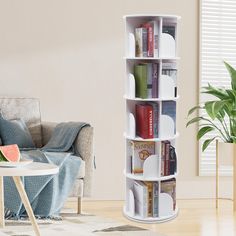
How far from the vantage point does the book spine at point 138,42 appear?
4.78 m

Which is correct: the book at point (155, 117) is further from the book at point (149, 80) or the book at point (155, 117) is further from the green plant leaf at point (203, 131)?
the green plant leaf at point (203, 131)

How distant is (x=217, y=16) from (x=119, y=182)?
1662mm

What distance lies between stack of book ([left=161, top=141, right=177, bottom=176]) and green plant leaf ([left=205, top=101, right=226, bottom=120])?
39cm

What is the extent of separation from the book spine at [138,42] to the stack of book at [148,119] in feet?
1.21

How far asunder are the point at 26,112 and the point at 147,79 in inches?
46.4

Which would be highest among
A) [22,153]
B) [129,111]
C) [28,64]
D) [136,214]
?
[28,64]

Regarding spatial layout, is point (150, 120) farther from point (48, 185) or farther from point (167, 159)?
point (48, 185)

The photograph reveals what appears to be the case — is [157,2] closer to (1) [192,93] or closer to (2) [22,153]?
(1) [192,93]

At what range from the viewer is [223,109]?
17.4 feet

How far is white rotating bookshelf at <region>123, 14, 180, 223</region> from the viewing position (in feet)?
15.7

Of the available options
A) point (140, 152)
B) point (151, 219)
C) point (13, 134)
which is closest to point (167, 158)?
point (140, 152)

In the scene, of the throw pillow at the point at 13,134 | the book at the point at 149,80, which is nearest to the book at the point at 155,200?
the book at the point at 149,80

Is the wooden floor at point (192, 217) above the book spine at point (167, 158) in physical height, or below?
below

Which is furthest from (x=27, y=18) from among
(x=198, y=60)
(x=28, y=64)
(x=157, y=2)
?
(x=198, y=60)
